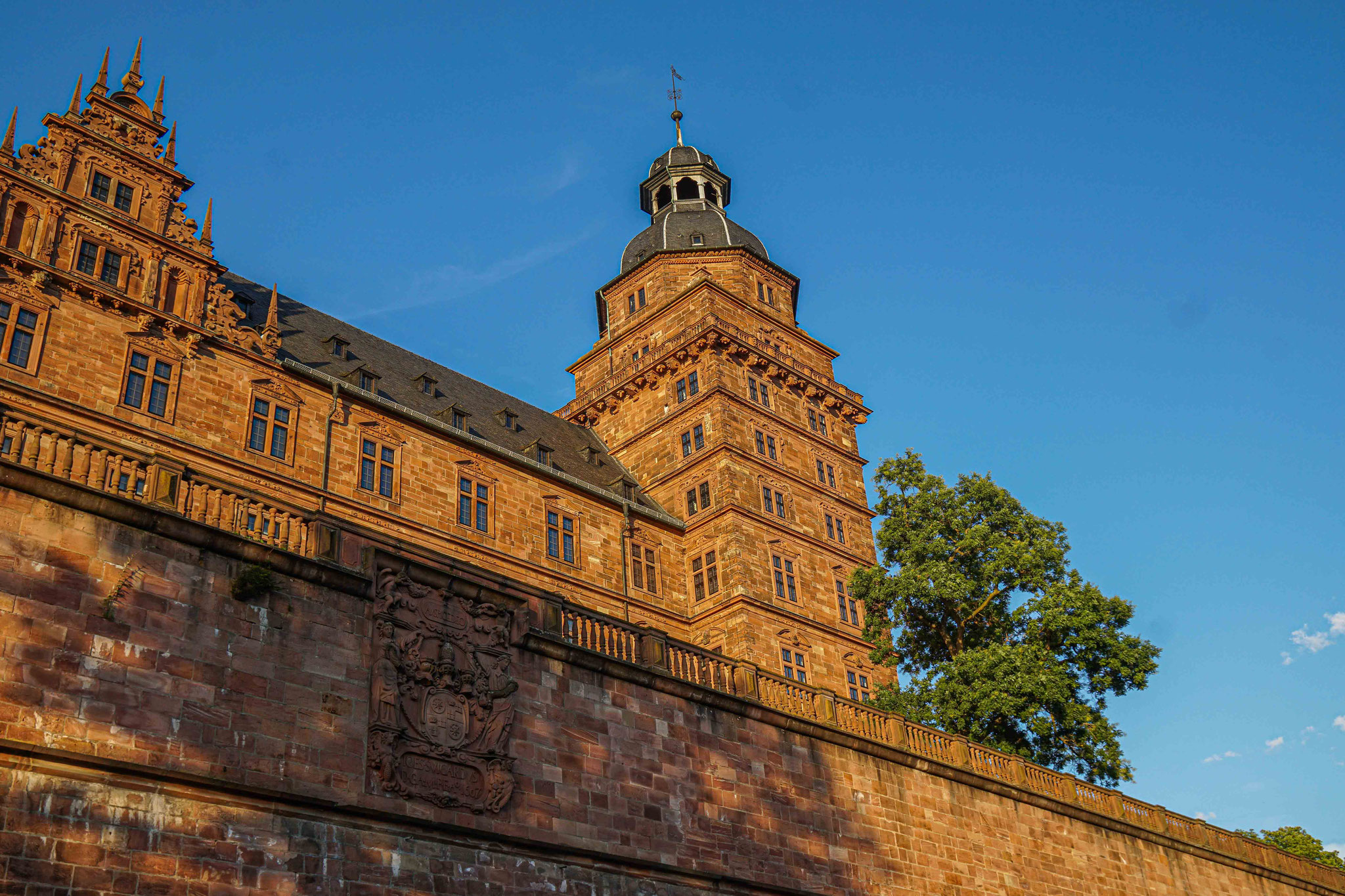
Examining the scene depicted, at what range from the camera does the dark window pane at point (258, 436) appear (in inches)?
1369

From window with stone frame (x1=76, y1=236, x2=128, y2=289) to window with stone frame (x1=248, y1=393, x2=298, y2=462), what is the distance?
15.8ft

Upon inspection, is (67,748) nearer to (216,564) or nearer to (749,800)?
(216,564)

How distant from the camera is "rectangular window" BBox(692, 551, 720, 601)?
46.1 meters

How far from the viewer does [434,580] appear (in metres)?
21.0

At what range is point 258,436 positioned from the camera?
35.1 m

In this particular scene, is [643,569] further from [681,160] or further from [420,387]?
[681,160]

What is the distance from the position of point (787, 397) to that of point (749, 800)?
30047 millimetres

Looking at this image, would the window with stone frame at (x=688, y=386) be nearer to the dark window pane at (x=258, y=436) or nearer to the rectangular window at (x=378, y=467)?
the rectangular window at (x=378, y=467)

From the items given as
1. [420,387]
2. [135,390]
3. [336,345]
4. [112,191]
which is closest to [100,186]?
[112,191]

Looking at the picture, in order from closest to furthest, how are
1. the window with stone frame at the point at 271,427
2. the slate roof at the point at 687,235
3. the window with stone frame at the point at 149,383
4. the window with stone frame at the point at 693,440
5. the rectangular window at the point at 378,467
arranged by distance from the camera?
the window with stone frame at the point at 149,383
the window with stone frame at the point at 271,427
the rectangular window at the point at 378,467
the window with stone frame at the point at 693,440
the slate roof at the point at 687,235

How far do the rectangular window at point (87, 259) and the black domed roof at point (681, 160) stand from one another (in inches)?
1339

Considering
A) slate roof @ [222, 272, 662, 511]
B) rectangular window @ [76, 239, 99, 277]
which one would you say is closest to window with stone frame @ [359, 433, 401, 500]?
slate roof @ [222, 272, 662, 511]

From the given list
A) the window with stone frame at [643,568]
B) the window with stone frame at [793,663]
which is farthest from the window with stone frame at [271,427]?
the window with stone frame at [793,663]

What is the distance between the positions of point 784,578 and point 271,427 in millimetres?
20292
